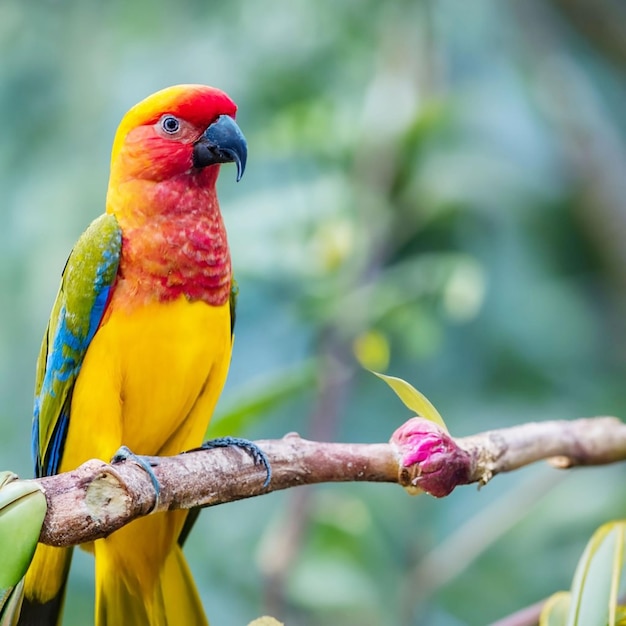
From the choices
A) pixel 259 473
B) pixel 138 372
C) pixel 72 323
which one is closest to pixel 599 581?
pixel 259 473

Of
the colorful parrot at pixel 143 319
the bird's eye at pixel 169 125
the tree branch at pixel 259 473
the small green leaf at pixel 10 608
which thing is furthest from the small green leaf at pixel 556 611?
the bird's eye at pixel 169 125

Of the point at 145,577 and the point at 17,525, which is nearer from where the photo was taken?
the point at 17,525

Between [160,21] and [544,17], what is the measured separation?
3.85 ft

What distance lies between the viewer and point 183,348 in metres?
1.20

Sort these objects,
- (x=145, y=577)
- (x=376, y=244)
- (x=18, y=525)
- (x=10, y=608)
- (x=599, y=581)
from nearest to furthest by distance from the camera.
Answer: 1. (x=18, y=525)
2. (x=10, y=608)
3. (x=599, y=581)
4. (x=145, y=577)
5. (x=376, y=244)

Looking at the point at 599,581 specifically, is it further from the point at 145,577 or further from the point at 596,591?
the point at 145,577

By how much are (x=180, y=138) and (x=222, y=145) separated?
0.21 ft

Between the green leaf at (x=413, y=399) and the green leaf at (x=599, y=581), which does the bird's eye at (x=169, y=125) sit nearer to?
the green leaf at (x=413, y=399)

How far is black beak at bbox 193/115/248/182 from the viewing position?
1194 millimetres

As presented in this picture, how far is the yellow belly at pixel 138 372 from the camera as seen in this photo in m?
1.19

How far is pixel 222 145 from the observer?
121cm

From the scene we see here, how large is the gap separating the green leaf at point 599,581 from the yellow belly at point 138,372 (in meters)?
0.56

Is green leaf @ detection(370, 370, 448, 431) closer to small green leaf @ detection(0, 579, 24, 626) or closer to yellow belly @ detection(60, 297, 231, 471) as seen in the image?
yellow belly @ detection(60, 297, 231, 471)

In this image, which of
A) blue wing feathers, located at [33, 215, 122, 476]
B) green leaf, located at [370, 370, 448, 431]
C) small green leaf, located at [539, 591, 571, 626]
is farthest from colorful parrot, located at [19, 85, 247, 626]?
small green leaf, located at [539, 591, 571, 626]
